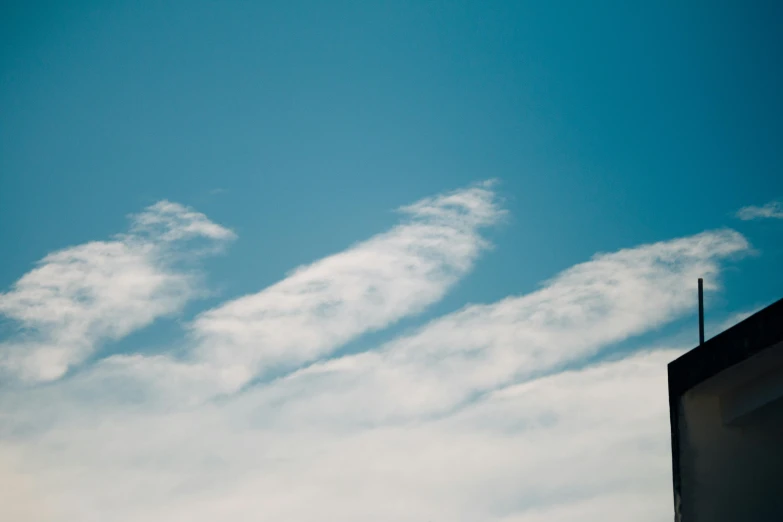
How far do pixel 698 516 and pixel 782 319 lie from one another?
314 cm

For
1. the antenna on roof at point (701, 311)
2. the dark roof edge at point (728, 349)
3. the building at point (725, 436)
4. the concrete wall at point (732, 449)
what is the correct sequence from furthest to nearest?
the antenna on roof at point (701, 311) → the concrete wall at point (732, 449) → the building at point (725, 436) → the dark roof edge at point (728, 349)

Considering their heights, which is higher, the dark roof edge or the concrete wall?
the dark roof edge

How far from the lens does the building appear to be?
1141 centimetres

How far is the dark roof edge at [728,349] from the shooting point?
1037 cm

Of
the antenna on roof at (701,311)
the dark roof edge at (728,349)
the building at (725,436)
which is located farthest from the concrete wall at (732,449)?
the antenna on roof at (701,311)

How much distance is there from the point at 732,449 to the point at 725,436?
0.67 feet

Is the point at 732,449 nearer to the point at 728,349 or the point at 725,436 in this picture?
the point at 725,436

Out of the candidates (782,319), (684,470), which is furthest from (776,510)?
(782,319)

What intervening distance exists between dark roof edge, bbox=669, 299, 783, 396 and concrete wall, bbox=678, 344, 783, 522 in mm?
155

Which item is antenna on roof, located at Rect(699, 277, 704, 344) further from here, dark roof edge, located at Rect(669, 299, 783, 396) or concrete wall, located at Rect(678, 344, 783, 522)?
concrete wall, located at Rect(678, 344, 783, 522)

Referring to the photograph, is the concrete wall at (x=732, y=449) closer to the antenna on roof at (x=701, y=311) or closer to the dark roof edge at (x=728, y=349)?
the dark roof edge at (x=728, y=349)

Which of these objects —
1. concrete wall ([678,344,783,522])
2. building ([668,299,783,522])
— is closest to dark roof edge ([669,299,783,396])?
building ([668,299,783,522])

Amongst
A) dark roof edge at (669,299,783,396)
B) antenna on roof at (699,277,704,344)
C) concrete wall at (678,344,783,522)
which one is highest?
antenna on roof at (699,277,704,344)

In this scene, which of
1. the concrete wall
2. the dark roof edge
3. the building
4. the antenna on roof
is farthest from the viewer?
the antenna on roof
